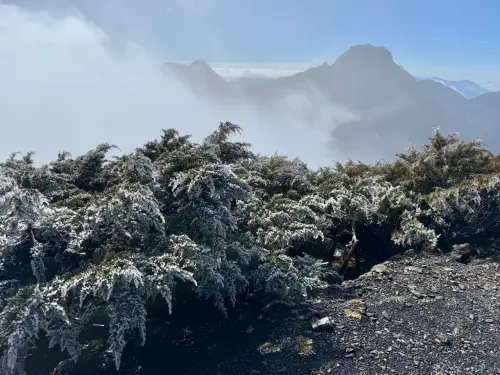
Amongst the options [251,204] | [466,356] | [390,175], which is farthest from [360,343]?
[390,175]

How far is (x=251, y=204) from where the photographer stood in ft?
23.4

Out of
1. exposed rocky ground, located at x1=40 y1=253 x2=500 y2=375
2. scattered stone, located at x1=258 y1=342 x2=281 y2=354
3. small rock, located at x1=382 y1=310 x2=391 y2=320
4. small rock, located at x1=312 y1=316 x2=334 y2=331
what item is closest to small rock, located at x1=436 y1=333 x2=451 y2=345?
exposed rocky ground, located at x1=40 y1=253 x2=500 y2=375

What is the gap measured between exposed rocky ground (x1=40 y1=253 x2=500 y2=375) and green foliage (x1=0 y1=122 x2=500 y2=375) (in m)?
0.36

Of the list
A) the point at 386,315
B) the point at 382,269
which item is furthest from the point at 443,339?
the point at 382,269

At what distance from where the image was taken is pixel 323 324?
534cm

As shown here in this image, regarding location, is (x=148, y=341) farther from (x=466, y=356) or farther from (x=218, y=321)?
(x=466, y=356)

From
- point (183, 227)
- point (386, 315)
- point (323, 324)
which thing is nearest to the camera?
point (323, 324)

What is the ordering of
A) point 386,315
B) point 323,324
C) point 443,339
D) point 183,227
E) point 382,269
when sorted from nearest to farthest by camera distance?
1. point 443,339
2. point 323,324
3. point 386,315
4. point 183,227
5. point 382,269

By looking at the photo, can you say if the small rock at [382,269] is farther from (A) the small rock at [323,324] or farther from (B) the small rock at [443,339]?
(A) the small rock at [323,324]

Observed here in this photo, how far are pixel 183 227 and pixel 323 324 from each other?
2246 mm

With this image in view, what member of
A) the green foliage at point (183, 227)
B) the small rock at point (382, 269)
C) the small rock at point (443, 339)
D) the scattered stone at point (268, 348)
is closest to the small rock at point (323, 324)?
the green foliage at point (183, 227)

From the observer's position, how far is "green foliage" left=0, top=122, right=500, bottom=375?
15.0ft

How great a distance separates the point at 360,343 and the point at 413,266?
2411mm

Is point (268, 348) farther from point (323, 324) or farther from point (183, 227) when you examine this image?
point (183, 227)
